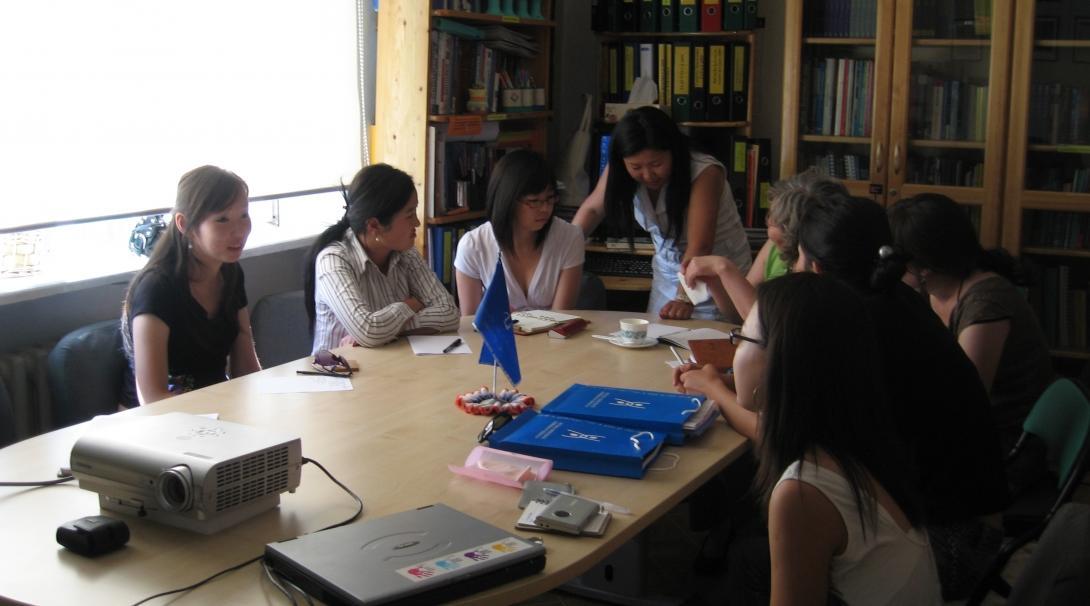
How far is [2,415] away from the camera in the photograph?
238 cm

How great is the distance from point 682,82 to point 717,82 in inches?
5.8

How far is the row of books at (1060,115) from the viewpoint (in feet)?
13.7

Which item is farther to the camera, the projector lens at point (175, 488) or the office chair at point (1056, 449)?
the office chair at point (1056, 449)

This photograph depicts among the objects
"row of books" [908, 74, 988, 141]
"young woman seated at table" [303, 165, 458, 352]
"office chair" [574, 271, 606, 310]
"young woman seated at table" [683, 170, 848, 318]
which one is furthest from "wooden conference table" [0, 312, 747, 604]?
"row of books" [908, 74, 988, 141]

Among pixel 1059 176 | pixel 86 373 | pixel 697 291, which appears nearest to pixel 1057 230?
pixel 1059 176

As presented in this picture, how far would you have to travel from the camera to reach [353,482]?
1.87 m

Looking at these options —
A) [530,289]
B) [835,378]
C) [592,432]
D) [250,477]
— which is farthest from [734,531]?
[250,477]

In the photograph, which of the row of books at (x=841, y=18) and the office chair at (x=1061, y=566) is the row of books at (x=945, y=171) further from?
the office chair at (x=1061, y=566)

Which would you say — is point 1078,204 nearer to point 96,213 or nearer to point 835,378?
point 835,378

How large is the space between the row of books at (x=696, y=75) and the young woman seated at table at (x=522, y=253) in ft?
4.61

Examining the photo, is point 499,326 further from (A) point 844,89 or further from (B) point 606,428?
(A) point 844,89

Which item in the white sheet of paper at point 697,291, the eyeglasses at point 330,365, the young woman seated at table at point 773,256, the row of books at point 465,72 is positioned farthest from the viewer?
the row of books at point 465,72

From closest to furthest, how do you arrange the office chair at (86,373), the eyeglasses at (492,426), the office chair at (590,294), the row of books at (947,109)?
the eyeglasses at (492,426) → the office chair at (86,373) → the office chair at (590,294) → the row of books at (947,109)

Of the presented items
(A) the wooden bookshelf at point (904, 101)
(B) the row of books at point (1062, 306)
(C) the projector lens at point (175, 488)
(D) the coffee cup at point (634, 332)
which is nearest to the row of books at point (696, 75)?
(A) the wooden bookshelf at point (904, 101)
